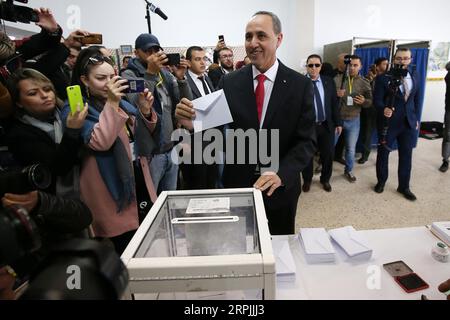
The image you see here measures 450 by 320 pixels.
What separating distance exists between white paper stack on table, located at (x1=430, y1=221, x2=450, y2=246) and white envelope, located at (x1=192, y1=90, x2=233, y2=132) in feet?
3.59

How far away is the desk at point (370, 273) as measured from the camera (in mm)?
988

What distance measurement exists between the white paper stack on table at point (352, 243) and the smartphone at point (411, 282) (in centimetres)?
14

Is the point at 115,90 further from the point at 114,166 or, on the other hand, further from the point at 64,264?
the point at 64,264

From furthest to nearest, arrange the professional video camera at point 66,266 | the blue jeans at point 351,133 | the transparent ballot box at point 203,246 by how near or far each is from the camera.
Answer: the blue jeans at point 351,133 < the transparent ballot box at point 203,246 < the professional video camera at point 66,266

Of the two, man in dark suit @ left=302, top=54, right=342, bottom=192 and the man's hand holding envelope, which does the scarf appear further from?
man in dark suit @ left=302, top=54, right=342, bottom=192

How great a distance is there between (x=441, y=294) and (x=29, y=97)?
1.98 m

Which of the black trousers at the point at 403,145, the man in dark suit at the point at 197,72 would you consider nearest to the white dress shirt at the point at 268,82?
the man in dark suit at the point at 197,72

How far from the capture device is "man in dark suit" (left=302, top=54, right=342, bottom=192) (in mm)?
3529

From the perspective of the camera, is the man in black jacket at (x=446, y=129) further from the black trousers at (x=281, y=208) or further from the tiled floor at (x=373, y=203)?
the black trousers at (x=281, y=208)
